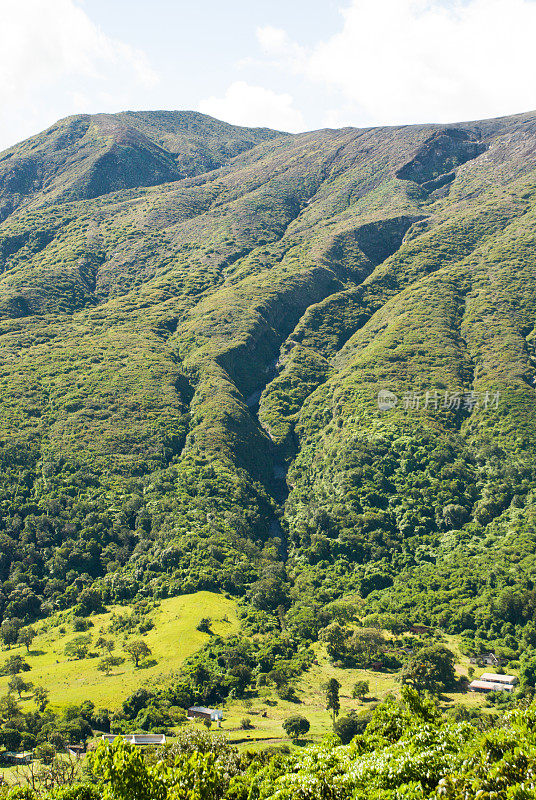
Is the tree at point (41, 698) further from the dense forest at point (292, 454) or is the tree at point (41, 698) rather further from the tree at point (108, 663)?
the tree at point (108, 663)

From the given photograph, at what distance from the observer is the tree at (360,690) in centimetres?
5941

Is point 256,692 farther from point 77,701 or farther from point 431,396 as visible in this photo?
point 431,396

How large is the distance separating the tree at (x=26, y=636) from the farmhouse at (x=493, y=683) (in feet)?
167

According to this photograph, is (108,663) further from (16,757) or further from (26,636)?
(16,757)

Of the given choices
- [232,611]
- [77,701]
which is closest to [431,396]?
[232,611]

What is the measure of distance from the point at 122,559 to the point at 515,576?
56.7m

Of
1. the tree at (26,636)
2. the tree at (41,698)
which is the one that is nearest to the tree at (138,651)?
the tree at (41,698)

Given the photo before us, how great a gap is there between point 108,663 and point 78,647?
5.97m

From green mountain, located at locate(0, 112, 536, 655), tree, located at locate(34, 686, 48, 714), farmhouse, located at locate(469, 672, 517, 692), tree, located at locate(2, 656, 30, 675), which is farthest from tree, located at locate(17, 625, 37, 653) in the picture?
farmhouse, located at locate(469, 672, 517, 692)

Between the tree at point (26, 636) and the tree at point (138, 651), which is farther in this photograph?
the tree at point (26, 636)

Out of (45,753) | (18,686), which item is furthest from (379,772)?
(18,686)

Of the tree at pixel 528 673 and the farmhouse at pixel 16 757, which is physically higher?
the farmhouse at pixel 16 757

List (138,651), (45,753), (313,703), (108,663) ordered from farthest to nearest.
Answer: (138,651), (108,663), (313,703), (45,753)

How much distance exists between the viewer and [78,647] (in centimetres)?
6900
